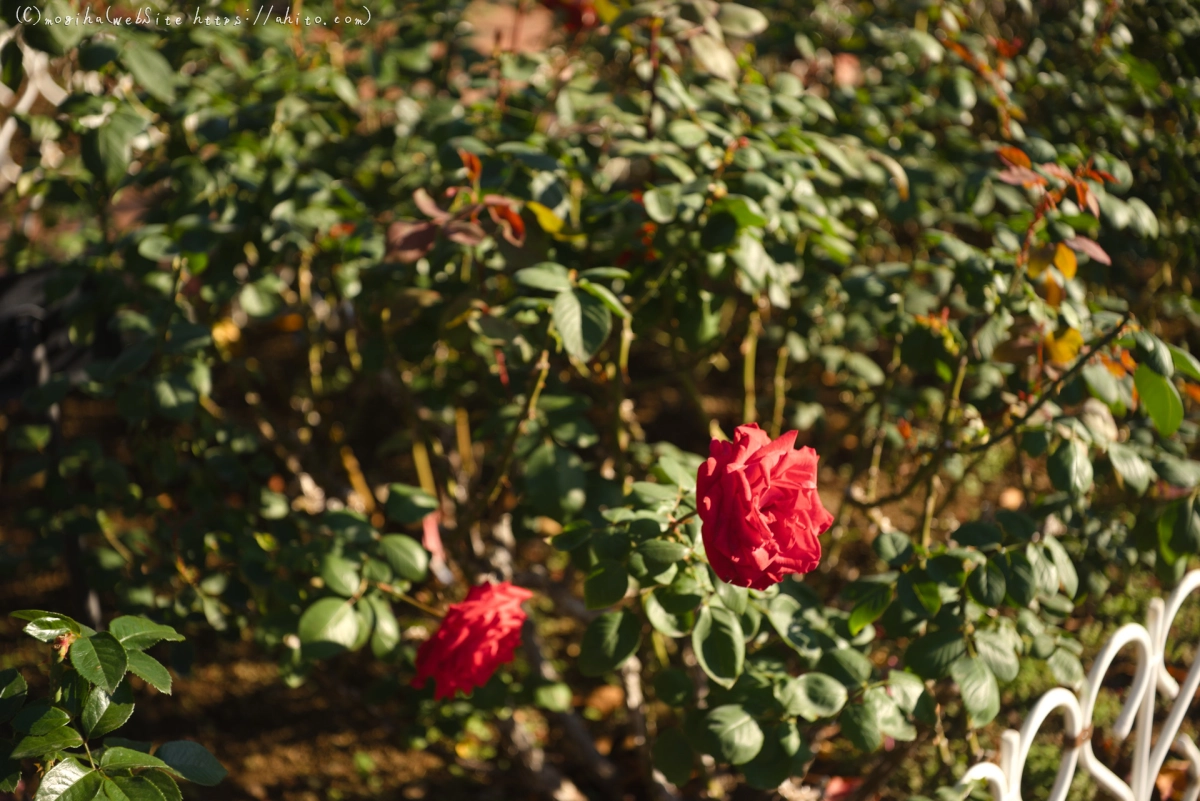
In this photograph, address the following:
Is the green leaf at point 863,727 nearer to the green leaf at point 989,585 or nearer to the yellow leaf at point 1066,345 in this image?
the green leaf at point 989,585

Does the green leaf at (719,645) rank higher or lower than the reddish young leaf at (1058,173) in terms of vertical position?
lower

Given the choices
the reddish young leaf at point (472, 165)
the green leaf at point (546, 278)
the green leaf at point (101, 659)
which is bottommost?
the green leaf at point (101, 659)

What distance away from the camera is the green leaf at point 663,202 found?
144cm

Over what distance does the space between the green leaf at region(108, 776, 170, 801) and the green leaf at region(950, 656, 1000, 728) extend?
1.03 metres

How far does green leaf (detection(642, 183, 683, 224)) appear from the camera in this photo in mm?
1436

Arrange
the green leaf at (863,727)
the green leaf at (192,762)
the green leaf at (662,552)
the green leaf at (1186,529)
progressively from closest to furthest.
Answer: the green leaf at (192,762)
the green leaf at (662,552)
the green leaf at (863,727)
the green leaf at (1186,529)

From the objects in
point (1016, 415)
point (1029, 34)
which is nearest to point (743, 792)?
point (1016, 415)

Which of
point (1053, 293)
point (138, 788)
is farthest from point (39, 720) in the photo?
point (1053, 293)

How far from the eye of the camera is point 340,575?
4.72ft

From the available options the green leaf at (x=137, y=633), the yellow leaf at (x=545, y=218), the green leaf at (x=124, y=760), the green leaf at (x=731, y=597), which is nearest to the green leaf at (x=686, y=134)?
the yellow leaf at (x=545, y=218)

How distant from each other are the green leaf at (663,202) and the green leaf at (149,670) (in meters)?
0.93

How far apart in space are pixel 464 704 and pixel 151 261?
1.18 meters

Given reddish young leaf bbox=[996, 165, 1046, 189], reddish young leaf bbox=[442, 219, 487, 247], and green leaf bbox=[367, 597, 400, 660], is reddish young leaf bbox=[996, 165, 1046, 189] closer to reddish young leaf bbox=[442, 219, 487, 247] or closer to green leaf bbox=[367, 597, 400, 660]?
reddish young leaf bbox=[442, 219, 487, 247]

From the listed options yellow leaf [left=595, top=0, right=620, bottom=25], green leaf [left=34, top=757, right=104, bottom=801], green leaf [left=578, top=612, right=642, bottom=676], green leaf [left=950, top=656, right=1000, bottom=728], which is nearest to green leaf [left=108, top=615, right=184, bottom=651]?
green leaf [left=34, top=757, right=104, bottom=801]
